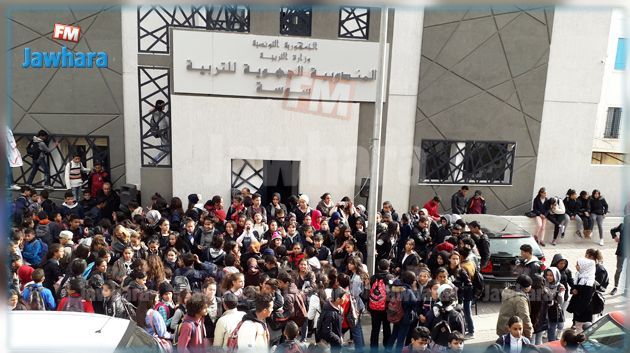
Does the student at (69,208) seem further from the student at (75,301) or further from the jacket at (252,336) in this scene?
the jacket at (252,336)

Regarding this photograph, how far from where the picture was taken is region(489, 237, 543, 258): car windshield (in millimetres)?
6961

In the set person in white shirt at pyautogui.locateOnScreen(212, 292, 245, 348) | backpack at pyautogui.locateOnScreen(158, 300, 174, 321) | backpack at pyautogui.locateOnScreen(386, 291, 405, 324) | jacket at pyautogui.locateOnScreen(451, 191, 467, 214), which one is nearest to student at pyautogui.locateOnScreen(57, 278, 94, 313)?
backpack at pyautogui.locateOnScreen(158, 300, 174, 321)

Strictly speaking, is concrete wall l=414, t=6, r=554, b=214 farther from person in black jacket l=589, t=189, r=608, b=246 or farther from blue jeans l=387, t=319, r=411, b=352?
blue jeans l=387, t=319, r=411, b=352

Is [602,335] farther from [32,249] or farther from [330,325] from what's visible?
[32,249]

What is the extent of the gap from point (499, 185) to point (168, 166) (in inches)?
285

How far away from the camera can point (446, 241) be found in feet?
21.9

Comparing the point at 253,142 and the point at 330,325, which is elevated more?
the point at 253,142

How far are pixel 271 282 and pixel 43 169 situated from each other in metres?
8.11

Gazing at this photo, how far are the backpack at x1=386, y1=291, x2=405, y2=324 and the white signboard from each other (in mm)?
5346

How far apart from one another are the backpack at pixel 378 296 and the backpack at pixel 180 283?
6.54 feet

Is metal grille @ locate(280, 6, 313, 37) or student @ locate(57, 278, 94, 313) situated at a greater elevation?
metal grille @ locate(280, 6, 313, 37)

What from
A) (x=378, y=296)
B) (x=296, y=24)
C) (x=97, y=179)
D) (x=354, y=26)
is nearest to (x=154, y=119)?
(x=97, y=179)

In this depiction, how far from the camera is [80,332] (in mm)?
2793

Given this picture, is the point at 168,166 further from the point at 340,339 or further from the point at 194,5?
the point at 194,5
